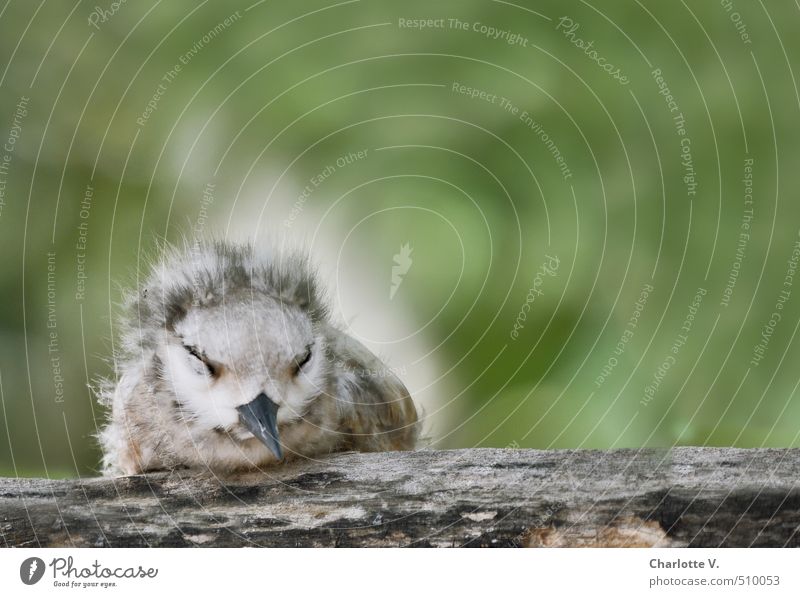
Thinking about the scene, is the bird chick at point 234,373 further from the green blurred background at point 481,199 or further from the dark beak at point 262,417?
the green blurred background at point 481,199

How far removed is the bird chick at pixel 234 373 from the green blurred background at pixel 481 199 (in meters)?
0.12

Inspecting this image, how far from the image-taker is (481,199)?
59.9 inches

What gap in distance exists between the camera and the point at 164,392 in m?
1.21

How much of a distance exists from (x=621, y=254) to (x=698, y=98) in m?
0.27

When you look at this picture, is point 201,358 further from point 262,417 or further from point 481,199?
point 481,199

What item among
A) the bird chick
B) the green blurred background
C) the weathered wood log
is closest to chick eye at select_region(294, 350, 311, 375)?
the bird chick

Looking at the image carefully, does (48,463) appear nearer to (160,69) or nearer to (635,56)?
(160,69)

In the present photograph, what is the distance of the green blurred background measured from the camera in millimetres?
1474

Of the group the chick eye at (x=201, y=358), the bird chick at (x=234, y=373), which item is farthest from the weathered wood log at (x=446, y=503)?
the chick eye at (x=201, y=358)

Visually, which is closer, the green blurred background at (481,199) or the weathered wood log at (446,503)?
the weathered wood log at (446,503)

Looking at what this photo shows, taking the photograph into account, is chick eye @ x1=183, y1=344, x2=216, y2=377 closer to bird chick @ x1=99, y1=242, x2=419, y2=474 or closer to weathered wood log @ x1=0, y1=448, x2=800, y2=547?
bird chick @ x1=99, y1=242, x2=419, y2=474

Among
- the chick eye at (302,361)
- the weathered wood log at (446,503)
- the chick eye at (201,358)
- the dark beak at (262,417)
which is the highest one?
the chick eye at (201,358)

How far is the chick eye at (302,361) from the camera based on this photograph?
3.73 feet

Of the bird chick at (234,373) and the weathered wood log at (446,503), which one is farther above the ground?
the bird chick at (234,373)
